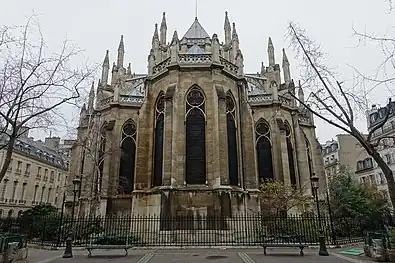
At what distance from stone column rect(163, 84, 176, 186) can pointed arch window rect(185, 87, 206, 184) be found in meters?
1.05

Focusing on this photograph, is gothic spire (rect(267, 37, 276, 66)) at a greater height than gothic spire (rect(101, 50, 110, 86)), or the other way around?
gothic spire (rect(267, 37, 276, 66))

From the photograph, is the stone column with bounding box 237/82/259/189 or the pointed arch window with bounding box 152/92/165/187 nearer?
the pointed arch window with bounding box 152/92/165/187

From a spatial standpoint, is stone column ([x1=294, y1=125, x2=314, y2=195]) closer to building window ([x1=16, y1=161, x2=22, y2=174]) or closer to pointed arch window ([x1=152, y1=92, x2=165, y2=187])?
pointed arch window ([x1=152, y1=92, x2=165, y2=187])

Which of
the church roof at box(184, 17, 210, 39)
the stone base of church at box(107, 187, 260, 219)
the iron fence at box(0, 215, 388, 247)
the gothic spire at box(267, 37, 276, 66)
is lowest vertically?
the iron fence at box(0, 215, 388, 247)

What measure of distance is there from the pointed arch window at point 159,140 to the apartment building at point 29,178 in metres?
18.4

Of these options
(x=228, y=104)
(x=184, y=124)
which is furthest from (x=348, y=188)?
(x=184, y=124)

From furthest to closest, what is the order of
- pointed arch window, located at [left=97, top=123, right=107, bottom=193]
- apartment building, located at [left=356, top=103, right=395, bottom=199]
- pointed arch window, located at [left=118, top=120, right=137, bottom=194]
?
apartment building, located at [left=356, top=103, right=395, bottom=199] → pointed arch window, located at [left=97, top=123, right=107, bottom=193] → pointed arch window, located at [left=118, top=120, right=137, bottom=194]

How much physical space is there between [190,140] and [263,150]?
841 centimetres

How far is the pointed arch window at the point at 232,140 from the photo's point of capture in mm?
20156

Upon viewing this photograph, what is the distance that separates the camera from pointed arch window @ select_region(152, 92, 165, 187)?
2034cm

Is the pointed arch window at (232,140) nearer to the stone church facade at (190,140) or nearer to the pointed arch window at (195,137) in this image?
the stone church facade at (190,140)

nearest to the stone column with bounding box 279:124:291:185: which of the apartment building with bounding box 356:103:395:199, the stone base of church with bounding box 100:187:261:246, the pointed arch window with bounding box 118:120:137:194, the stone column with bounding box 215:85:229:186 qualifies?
the stone base of church with bounding box 100:187:261:246

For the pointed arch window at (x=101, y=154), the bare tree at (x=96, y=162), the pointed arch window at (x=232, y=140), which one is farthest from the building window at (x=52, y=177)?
the pointed arch window at (x=232, y=140)

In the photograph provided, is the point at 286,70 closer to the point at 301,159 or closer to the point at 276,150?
the point at 301,159
